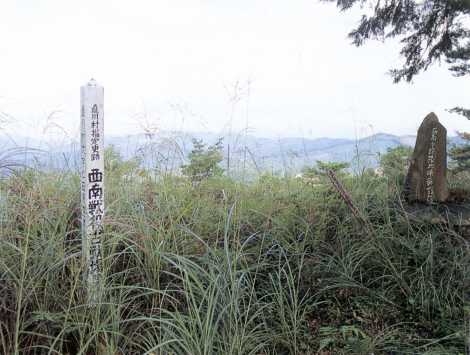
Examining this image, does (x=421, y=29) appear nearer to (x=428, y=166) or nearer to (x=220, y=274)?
(x=428, y=166)

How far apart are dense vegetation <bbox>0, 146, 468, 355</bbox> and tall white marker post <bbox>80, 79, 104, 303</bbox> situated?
7 centimetres

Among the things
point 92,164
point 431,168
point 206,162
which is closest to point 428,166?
point 431,168

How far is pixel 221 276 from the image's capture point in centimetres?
197

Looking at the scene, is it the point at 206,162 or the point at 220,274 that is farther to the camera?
the point at 206,162

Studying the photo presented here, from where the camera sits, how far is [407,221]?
10.0ft

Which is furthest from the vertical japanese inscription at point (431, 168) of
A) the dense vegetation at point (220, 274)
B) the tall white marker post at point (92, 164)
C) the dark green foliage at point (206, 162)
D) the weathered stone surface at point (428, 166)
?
the tall white marker post at point (92, 164)

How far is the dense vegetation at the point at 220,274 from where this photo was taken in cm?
184

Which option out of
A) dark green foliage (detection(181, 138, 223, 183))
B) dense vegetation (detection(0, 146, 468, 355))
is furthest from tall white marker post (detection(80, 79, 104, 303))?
dark green foliage (detection(181, 138, 223, 183))

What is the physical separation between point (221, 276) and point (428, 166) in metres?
2.58

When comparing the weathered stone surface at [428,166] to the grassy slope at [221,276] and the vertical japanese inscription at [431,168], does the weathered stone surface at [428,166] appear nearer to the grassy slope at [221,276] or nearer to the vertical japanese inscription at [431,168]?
the vertical japanese inscription at [431,168]

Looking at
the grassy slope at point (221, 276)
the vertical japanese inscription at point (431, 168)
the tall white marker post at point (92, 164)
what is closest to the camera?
the grassy slope at point (221, 276)

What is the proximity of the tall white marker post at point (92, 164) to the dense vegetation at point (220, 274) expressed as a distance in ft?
0.24

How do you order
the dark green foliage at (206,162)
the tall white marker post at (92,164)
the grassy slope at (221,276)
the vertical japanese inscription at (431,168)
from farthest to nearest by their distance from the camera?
the dark green foliage at (206,162)
the vertical japanese inscription at (431,168)
the tall white marker post at (92,164)
the grassy slope at (221,276)

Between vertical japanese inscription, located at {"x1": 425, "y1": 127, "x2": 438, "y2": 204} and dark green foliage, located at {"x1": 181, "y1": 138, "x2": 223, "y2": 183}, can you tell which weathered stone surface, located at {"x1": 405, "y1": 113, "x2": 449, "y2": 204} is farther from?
dark green foliage, located at {"x1": 181, "y1": 138, "x2": 223, "y2": 183}
